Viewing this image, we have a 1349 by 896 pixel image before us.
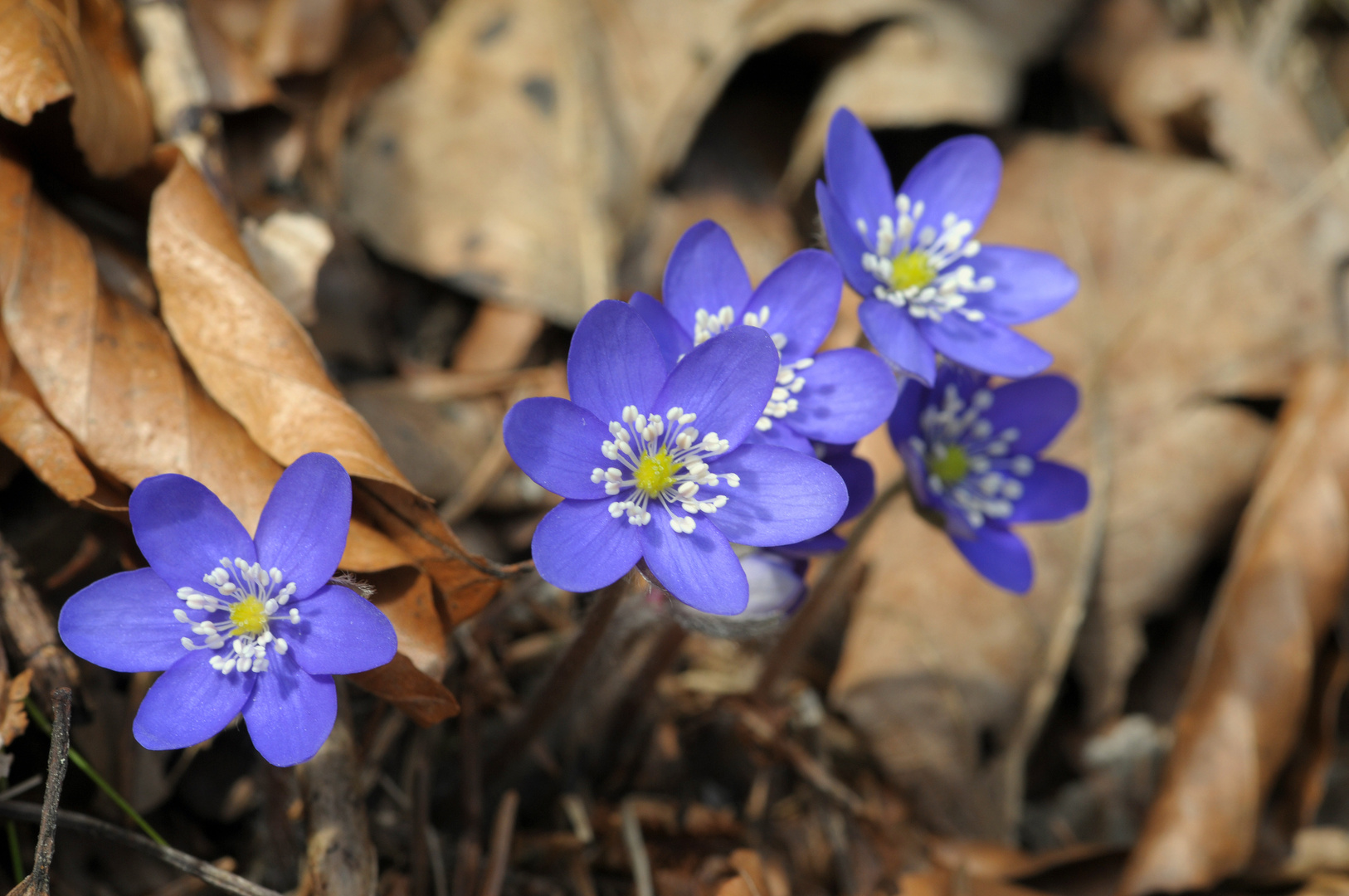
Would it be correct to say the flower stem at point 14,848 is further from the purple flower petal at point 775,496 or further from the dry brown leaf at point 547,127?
the dry brown leaf at point 547,127

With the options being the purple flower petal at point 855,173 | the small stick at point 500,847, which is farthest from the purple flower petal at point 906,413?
the small stick at point 500,847

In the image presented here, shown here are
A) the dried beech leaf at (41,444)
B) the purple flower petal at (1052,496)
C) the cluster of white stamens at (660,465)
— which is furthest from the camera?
the purple flower petal at (1052,496)

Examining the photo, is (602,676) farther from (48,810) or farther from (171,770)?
(48,810)

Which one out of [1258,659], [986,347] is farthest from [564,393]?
[1258,659]

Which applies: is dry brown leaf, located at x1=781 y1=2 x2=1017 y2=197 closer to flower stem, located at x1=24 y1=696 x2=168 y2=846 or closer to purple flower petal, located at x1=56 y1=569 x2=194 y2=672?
purple flower petal, located at x1=56 y1=569 x2=194 y2=672

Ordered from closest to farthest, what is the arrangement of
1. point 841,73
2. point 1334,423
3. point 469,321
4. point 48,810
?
point 48,810 → point 1334,423 → point 469,321 → point 841,73

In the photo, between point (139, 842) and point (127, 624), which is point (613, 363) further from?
point (139, 842)

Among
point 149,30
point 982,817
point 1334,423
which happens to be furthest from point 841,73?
point 982,817
